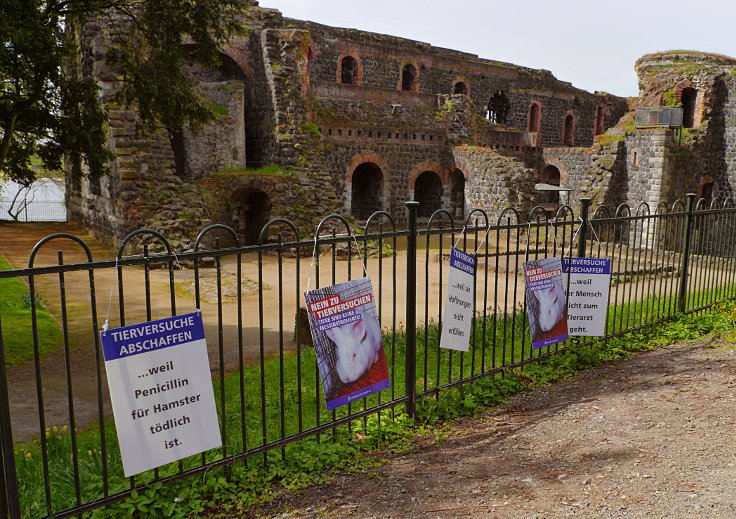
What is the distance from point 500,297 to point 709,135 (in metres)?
15.7

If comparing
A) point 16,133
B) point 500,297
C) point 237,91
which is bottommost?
point 500,297

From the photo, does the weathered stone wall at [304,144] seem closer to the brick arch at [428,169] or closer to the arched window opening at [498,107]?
the brick arch at [428,169]

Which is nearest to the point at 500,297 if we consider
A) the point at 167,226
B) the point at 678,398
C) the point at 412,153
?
the point at 678,398

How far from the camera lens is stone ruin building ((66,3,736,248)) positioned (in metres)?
15.3

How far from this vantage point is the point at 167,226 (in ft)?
46.5

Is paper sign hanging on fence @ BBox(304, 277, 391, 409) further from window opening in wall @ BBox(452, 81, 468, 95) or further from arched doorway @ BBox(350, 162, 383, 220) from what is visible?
window opening in wall @ BBox(452, 81, 468, 95)

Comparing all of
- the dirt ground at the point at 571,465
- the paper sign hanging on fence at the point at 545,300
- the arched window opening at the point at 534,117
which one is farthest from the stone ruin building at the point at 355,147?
the dirt ground at the point at 571,465

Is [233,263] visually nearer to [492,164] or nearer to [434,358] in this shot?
[434,358]

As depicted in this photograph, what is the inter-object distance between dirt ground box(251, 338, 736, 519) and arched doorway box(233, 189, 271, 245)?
42.4 ft

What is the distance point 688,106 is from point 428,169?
10.5 metres

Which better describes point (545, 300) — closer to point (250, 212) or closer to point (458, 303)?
point (458, 303)

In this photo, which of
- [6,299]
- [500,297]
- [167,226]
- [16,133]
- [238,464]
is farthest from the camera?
[167,226]

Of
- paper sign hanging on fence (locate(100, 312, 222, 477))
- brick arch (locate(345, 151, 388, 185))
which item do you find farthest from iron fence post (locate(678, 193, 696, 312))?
brick arch (locate(345, 151, 388, 185))

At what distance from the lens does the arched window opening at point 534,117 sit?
31.9 meters
